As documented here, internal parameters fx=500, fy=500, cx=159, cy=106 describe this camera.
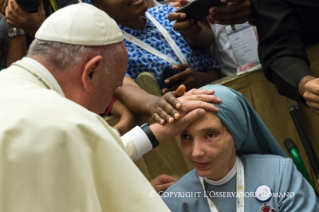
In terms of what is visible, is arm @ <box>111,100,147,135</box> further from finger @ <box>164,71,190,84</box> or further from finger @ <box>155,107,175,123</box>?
finger @ <box>155,107,175,123</box>

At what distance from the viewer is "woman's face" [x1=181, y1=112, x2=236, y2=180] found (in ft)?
7.93

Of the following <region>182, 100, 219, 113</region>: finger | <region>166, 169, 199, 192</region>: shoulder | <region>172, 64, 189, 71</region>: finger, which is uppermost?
<region>182, 100, 219, 113</region>: finger

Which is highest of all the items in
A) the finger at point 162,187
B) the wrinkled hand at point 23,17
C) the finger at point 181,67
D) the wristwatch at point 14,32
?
the wrinkled hand at point 23,17

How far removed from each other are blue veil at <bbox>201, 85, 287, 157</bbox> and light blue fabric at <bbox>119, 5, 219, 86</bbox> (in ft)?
2.54

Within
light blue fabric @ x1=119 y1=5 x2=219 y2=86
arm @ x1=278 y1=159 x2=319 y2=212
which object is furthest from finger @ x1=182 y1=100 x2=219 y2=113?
light blue fabric @ x1=119 y1=5 x2=219 y2=86

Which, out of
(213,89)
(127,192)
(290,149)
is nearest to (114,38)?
(213,89)

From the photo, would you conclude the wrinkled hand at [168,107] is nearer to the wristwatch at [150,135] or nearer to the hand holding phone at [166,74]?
the wristwatch at [150,135]

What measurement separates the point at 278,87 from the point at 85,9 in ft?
4.29

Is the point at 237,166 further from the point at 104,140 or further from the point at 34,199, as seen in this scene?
the point at 34,199

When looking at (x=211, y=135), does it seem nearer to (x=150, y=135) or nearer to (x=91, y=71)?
(x=150, y=135)

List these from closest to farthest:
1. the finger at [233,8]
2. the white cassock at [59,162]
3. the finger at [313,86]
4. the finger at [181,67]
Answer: the white cassock at [59,162] < the finger at [313,86] < the finger at [233,8] < the finger at [181,67]

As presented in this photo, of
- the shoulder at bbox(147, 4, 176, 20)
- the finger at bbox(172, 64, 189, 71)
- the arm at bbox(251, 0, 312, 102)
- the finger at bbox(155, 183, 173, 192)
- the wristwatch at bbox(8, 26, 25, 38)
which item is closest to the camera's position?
the finger at bbox(155, 183, 173, 192)

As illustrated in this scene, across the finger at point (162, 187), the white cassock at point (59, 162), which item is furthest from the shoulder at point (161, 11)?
the white cassock at point (59, 162)

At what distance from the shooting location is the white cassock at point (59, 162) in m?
1.67
